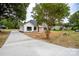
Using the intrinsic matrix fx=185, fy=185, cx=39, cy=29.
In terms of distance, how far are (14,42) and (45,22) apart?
66 cm

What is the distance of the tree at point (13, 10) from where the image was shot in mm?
3281

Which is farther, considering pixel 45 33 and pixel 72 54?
pixel 45 33

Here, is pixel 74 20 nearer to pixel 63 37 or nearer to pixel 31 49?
pixel 63 37

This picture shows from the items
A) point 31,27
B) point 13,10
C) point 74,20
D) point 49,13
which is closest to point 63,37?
point 74,20

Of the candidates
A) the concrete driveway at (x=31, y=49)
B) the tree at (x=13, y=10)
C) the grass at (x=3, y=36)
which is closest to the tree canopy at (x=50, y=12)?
the tree at (x=13, y=10)

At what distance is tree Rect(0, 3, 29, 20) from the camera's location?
3.28 metres

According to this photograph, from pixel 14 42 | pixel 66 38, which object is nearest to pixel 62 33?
pixel 66 38

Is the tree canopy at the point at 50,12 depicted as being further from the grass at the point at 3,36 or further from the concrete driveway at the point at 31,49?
the grass at the point at 3,36

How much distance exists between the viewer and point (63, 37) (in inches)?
130

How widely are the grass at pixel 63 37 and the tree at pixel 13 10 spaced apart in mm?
376

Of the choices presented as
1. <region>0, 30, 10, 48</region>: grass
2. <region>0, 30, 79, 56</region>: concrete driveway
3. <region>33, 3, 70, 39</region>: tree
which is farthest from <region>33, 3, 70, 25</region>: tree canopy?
<region>0, 30, 10, 48</region>: grass

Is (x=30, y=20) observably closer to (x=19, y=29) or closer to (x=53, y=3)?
(x=19, y=29)

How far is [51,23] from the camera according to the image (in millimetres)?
3326

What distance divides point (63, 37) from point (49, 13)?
50 cm
